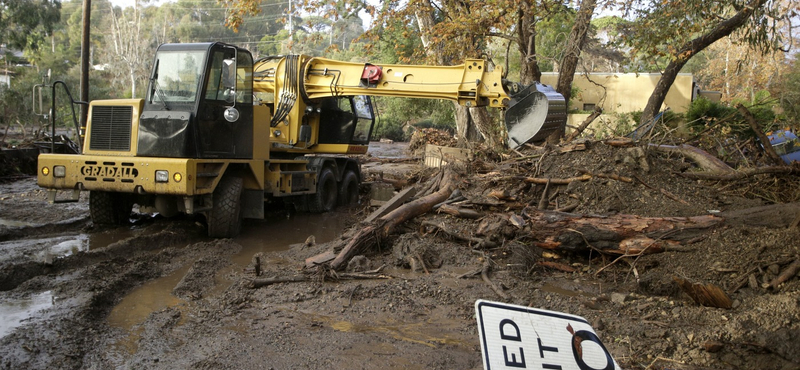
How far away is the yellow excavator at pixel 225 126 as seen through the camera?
8359 millimetres

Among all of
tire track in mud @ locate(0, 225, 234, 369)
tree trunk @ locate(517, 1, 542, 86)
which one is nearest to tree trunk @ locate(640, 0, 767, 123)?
tree trunk @ locate(517, 1, 542, 86)

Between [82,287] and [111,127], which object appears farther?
[111,127]

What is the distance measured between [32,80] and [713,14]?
107 feet

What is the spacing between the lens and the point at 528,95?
950cm

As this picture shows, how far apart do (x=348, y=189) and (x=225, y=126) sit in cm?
464

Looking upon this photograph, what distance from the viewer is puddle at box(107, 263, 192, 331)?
218 inches

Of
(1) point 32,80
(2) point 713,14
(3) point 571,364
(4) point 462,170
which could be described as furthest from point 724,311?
(1) point 32,80

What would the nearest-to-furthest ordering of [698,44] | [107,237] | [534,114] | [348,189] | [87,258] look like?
[87,258] < [107,237] < [534,114] < [348,189] < [698,44]

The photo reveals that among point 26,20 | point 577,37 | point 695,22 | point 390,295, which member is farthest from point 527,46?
point 26,20

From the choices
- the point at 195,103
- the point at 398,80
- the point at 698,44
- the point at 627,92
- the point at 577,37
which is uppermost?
the point at 698,44

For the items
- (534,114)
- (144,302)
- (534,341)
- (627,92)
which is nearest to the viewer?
(534,341)

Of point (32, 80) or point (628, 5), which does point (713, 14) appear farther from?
point (32, 80)

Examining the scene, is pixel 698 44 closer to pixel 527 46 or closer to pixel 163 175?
pixel 527 46

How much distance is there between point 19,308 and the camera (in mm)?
5629
